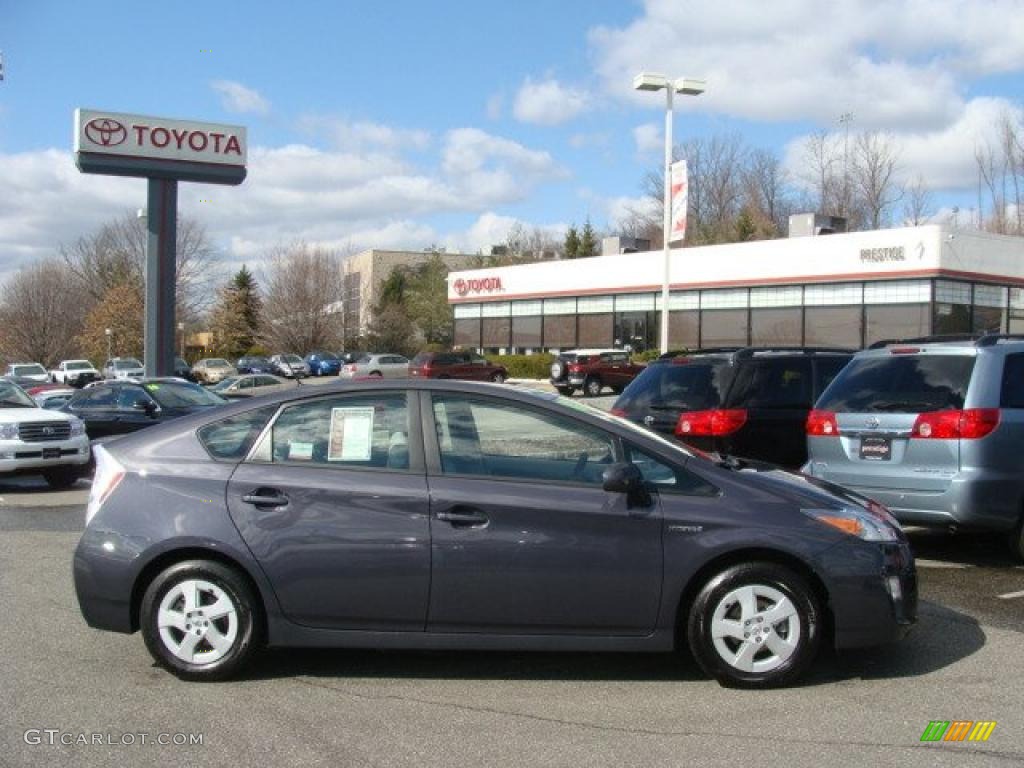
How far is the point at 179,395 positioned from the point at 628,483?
13.3 m

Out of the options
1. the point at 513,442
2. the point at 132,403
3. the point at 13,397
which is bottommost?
the point at 132,403

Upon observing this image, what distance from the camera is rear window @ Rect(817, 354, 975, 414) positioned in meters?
7.64

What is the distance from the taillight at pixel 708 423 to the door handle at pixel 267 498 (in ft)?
17.9

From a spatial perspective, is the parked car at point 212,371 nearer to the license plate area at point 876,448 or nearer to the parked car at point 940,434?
the parked car at point 940,434

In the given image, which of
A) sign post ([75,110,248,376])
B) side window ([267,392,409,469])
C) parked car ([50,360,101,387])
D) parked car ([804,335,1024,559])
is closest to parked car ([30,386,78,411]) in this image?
sign post ([75,110,248,376])

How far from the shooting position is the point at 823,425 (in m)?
8.25

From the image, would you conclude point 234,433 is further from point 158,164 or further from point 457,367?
point 457,367

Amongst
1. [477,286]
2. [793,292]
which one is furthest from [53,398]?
[477,286]

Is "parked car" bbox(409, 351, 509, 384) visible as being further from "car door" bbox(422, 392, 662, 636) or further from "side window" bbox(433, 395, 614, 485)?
"car door" bbox(422, 392, 662, 636)

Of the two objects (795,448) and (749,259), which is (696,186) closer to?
(749,259)

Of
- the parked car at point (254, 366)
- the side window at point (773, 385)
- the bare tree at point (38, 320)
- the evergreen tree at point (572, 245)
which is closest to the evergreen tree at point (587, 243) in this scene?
the evergreen tree at point (572, 245)

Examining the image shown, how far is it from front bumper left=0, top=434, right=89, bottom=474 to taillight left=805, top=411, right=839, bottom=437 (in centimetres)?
1010

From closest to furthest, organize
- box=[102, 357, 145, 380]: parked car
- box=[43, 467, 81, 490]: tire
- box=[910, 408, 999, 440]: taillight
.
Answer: box=[910, 408, 999, 440]: taillight < box=[43, 467, 81, 490]: tire < box=[102, 357, 145, 380]: parked car

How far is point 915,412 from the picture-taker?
7.70m
